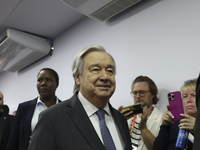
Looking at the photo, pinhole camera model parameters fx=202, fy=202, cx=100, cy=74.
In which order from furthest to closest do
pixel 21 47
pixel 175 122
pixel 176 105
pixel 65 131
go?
pixel 21 47, pixel 175 122, pixel 176 105, pixel 65 131

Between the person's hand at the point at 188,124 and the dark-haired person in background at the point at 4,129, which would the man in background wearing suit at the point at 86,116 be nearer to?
the person's hand at the point at 188,124

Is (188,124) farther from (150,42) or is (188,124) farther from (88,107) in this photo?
(150,42)

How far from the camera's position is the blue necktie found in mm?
1050

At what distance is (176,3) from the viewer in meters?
2.53

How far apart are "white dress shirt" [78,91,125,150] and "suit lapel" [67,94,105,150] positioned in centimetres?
6

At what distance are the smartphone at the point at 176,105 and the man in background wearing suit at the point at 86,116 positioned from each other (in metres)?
0.49

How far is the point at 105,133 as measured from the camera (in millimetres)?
1094

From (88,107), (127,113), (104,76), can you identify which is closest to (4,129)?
(127,113)

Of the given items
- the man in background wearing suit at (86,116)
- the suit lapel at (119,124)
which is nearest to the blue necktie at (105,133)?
the man in background wearing suit at (86,116)

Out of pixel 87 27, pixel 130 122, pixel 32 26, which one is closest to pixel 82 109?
pixel 130 122

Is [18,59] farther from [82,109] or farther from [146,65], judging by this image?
[82,109]

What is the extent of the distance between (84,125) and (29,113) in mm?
1207

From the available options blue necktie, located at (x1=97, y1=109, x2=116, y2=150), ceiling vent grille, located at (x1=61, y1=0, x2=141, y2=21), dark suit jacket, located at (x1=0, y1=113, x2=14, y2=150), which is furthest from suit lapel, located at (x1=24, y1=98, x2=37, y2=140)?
ceiling vent grille, located at (x1=61, y1=0, x2=141, y2=21)

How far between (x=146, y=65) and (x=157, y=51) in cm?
23
